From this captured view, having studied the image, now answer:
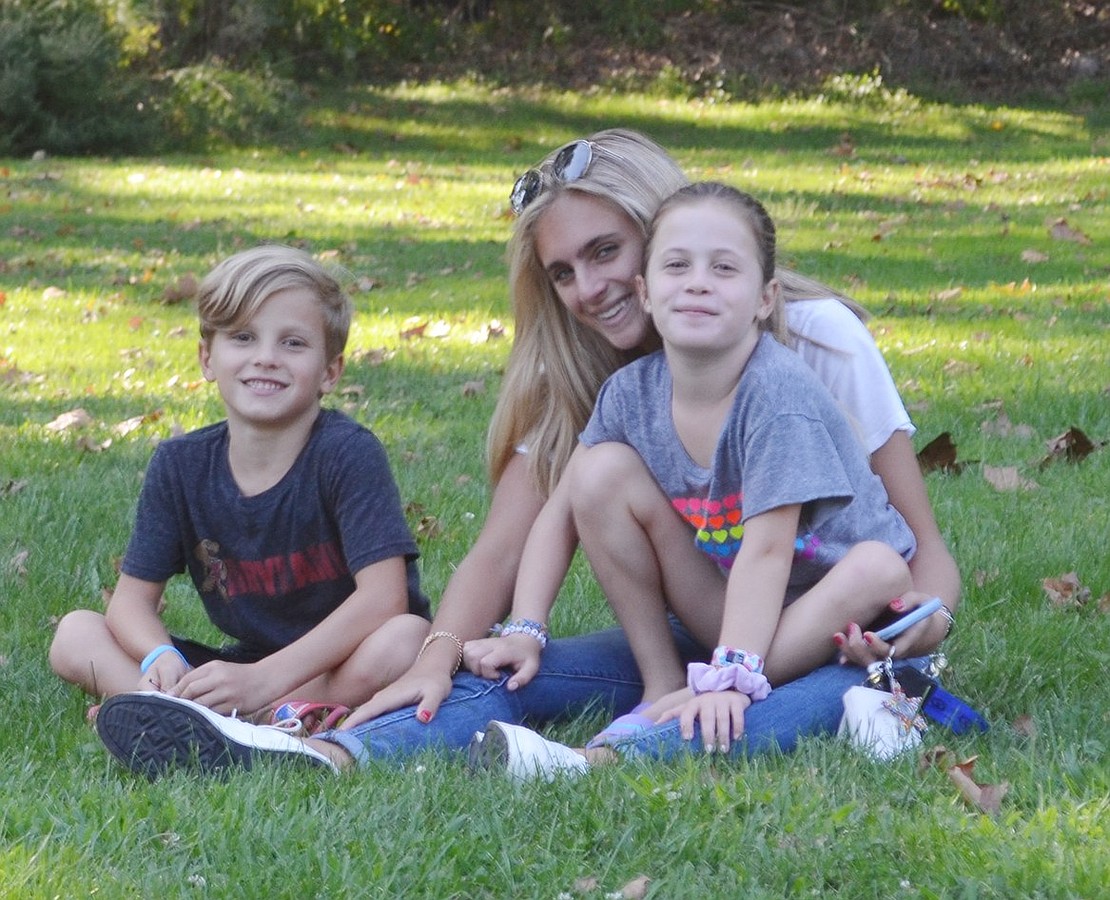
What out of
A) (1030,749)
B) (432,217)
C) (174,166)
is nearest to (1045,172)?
(432,217)

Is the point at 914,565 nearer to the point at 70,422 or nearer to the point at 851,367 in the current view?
the point at 851,367

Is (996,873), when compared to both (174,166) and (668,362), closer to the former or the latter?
(668,362)

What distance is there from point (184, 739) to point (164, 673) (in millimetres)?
498

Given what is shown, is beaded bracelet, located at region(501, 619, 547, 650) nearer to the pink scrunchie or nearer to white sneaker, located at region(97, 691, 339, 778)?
the pink scrunchie

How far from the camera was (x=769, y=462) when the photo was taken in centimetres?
306

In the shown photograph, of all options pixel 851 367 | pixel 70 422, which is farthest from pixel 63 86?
pixel 851 367

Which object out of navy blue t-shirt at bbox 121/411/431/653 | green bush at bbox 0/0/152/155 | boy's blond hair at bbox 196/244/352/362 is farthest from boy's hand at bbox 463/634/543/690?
green bush at bbox 0/0/152/155

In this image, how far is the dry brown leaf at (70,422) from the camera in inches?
233

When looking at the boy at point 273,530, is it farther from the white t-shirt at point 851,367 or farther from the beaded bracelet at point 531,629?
the white t-shirt at point 851,367

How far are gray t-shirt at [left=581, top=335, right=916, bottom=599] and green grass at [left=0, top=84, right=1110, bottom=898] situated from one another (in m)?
0.44

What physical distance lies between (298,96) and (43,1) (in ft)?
10.2

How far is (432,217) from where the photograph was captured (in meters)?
11.9

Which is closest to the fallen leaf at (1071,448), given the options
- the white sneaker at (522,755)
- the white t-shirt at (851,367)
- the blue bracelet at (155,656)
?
the white t-shirt at (851,367)

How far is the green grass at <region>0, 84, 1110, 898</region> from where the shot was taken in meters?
2.36
